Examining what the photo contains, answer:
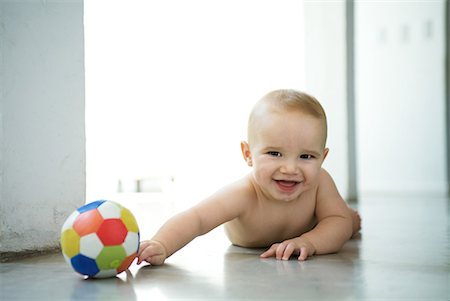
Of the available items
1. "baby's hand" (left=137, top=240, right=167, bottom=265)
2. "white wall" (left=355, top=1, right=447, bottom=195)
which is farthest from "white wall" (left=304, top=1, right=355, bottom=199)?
"baby's hand" (left=137, top=240, right=167, bottom=265)

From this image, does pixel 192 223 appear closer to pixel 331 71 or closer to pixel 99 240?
pixel 99 240

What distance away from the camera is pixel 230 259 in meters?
1.62

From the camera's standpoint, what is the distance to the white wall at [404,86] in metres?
5.21

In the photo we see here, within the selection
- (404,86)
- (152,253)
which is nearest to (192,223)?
(152,253)

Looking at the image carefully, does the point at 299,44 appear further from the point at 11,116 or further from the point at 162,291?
the point at 162,291

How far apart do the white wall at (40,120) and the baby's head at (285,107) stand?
55 cm

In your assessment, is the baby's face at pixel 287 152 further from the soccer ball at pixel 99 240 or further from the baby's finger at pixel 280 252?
the soccer ball at pixel 99 240

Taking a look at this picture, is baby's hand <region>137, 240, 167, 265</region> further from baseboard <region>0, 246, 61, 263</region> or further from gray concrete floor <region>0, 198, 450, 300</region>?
baseboard <region>0, 246, 61, 263</region>

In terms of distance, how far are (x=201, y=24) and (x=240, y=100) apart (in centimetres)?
57

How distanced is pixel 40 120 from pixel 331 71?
2808 mm

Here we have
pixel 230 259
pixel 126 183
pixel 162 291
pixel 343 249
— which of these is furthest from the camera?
pixel 126 183

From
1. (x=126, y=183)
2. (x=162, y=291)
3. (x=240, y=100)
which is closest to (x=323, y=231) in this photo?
(x=162, y=291)

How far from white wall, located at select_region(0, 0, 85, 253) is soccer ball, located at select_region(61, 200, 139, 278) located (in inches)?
19.0

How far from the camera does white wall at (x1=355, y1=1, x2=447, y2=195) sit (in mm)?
5215
